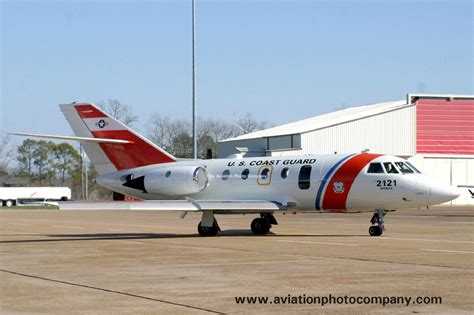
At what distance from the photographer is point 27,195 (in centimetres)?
10950

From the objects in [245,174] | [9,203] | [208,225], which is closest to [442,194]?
[245,174]

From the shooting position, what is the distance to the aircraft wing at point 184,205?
84.0ft

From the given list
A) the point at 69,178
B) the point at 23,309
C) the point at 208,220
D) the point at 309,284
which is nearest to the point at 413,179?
the point at 208,220

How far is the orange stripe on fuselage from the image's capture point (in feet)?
85.7

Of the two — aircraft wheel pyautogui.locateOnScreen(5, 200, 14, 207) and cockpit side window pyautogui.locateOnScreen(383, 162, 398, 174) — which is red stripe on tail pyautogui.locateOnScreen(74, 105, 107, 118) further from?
aircraft wheel pyautogui.locateOnScreen(5, 200, 14, 207)

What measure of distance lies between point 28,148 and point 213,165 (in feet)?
407

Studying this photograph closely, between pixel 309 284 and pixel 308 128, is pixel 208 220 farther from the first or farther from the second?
pixel 308 128

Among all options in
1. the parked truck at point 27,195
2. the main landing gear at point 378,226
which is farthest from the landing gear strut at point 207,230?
the parked truck at point 27,195

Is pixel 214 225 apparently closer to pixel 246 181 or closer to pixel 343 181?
pixel 246 181

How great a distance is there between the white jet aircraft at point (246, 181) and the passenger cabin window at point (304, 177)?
0.03 meters

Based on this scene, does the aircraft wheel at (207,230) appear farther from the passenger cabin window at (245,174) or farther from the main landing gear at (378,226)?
the main landing gear at (378,226)

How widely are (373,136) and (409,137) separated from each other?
3.10 metres

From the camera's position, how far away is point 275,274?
15.1 meters

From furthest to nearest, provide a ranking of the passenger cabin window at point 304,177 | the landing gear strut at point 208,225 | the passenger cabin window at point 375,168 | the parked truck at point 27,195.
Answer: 1. the parked truck at point 27,195
2. the landing gear strut at point 208,225
3. the passenger cabin window at point 304,177
4. the passenger cabin window at point 375,168
